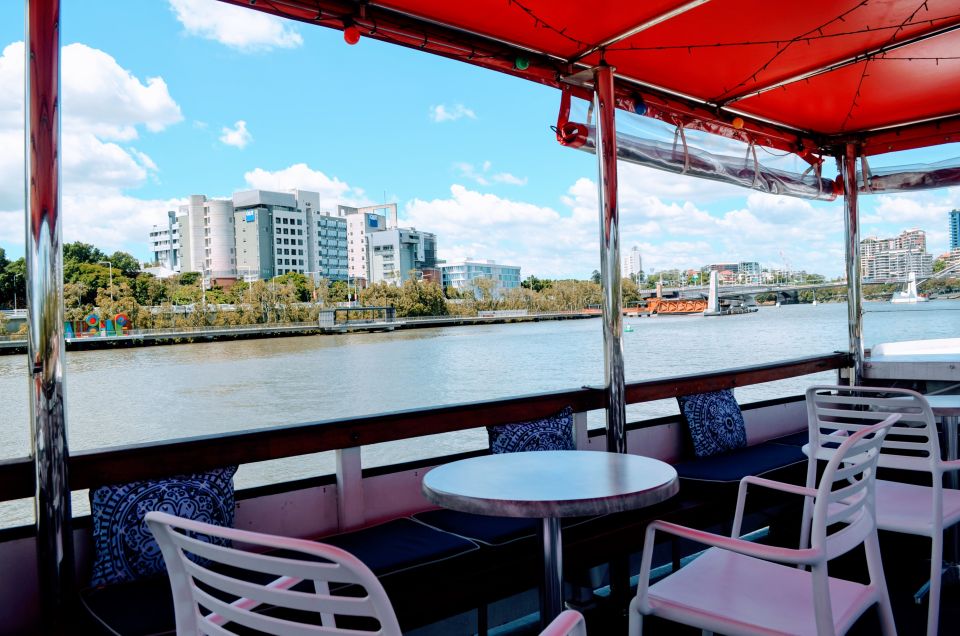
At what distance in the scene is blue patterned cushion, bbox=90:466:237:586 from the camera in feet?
5.41

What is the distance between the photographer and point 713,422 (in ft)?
10.3

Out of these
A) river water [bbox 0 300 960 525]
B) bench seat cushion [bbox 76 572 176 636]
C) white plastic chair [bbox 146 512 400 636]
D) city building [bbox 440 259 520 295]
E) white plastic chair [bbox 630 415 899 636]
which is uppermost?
city building [bbox 440 259 520 295]

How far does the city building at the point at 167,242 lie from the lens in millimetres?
45469

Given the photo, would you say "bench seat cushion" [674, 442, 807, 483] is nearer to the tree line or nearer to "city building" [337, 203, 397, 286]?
the tree line

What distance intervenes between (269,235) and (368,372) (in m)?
14.4

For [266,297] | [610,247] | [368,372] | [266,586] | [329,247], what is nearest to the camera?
[266,586]

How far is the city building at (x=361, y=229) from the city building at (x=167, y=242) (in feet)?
46.4

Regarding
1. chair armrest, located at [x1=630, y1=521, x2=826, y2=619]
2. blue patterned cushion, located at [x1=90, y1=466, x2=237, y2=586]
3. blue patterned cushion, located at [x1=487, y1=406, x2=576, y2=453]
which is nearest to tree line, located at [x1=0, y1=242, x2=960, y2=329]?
blue patterned cushion, located at [x1=487, y1=406, x2=576, y2=453]

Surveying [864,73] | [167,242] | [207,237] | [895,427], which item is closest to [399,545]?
[895,427]

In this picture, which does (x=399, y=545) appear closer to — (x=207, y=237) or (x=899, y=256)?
(x=899, y=256)

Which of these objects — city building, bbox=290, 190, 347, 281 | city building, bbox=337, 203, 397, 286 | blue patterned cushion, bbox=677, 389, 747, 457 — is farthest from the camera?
city building, bbox=290, 190, 347, 281

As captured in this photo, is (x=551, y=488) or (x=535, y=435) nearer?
(x=551, y=488)

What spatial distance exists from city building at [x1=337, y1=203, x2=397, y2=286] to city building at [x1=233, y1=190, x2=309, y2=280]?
3.52 metres

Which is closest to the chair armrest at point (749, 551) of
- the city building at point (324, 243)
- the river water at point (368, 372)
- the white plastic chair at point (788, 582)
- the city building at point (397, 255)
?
the white plastic chair at point (788, 582)
